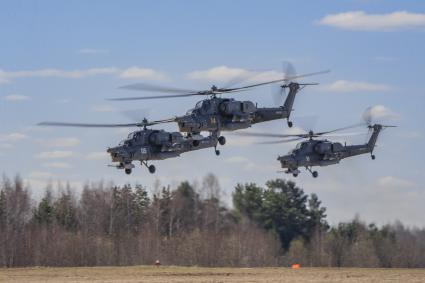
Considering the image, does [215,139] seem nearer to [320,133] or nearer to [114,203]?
[320,133]

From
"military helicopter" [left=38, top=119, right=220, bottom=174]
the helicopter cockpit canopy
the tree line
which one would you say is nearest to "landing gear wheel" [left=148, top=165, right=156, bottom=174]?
"military helicopter" [left=38, top=119, right=220, bottom=174]

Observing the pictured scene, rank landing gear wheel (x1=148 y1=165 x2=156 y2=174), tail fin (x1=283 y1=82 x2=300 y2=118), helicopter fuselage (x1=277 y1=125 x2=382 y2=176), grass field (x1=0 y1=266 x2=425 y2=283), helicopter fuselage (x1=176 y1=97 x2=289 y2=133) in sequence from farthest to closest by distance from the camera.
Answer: helicopter fuselage (x1=277 y1=125 x2=382 y2=176), tail fin (x1=283 y1=82 x2=300 y2=118), landing gear wheel (x1=148 y1=165 x2=156 y2=174), helicopter fuselage (x1=176 y1=97 x2=289 y2=133), grass field (x1=0 y1=266 x2=425 y2=283)

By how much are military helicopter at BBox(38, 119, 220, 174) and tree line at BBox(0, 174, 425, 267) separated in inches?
1311

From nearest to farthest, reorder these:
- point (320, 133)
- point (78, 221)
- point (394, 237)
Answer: point (320, 133) < point (78, 221) < point (394, 237)

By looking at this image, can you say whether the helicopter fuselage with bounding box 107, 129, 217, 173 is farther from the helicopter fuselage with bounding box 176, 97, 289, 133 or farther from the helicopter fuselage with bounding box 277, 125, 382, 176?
the helicopter fuselage with bounding box 277, 125, 382, 176

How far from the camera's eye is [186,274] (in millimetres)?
74188

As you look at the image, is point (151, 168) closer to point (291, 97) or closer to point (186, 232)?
point (291, 97)

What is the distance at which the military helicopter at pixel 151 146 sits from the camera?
73.4 metres

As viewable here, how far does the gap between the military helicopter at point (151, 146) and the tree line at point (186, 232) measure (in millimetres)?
33305

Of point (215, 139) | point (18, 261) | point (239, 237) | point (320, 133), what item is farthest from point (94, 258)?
point (215, 139)

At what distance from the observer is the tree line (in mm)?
110125

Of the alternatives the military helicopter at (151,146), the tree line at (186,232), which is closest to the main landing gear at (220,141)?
the military helicopter at (151,146)

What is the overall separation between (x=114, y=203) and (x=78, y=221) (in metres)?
4.86

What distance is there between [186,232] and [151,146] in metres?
55.9
